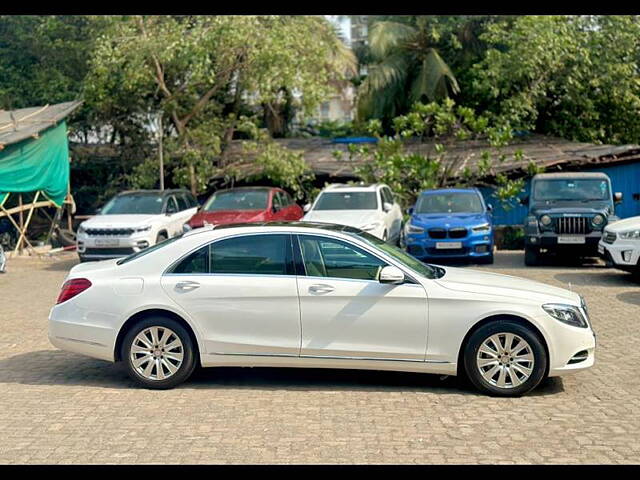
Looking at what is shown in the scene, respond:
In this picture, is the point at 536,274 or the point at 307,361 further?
the point at 536,274

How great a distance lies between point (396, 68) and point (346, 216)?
566 inches

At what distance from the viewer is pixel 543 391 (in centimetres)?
762

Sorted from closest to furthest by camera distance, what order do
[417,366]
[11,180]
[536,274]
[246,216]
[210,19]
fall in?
[417,366], [536,274], [246,216], [11,180], [210,19]

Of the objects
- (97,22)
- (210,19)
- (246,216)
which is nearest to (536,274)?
(246,216)

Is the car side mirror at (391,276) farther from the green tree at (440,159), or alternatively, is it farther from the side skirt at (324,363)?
the green tree at (440,159)

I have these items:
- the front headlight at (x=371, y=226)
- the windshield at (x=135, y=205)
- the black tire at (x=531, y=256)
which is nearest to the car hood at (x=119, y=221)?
the windshield at (x=135, y=205)

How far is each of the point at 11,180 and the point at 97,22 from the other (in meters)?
6.69

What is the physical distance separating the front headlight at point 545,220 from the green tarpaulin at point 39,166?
1264 cm

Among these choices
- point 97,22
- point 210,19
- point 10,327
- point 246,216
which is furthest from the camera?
point 97,22

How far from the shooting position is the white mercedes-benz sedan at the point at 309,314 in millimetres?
7355

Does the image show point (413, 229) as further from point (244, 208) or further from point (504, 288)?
point (504, 288)

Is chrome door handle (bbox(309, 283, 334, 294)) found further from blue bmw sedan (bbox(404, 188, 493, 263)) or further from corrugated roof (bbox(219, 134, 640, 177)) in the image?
corrugated roof (bbox(219, 134, 640, 177))
